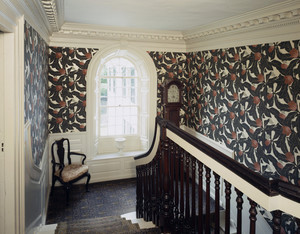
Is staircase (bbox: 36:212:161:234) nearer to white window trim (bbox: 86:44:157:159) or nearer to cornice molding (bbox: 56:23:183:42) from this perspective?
white window trim (bbox: 86:44:157:159)

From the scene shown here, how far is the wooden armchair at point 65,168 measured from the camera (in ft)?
17.0

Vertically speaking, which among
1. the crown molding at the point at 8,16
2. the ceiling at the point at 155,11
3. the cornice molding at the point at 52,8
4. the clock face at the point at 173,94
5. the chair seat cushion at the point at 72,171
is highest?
the ceiling at the point at 155,11

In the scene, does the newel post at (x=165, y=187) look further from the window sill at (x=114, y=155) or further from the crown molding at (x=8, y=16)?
the window sill at (x=114, y=155)

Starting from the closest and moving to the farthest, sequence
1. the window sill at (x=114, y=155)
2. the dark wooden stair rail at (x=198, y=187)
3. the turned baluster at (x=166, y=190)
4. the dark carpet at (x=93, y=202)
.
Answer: the dark wooden stair rail at (x=198, y=187)
the turned baluster at (x=166, y=190)
the dark carpet at (x=93, y=202)
the window sill at (x=114, y=155)

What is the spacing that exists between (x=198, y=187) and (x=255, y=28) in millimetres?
2983

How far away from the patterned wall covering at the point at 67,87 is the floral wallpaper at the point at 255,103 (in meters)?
1.58

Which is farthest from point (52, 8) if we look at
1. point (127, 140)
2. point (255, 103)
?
point (127, 140)

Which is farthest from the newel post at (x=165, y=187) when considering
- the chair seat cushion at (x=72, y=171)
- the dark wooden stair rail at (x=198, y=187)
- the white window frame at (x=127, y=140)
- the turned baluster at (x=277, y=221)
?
the white window frame at (x=127, y=140)

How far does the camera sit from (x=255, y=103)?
4238 millimetres

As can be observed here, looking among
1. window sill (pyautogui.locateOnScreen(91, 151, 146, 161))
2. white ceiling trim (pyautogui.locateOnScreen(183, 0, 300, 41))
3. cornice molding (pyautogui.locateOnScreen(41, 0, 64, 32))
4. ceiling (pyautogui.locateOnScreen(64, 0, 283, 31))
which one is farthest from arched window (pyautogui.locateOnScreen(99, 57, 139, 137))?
cornice molding (pyautogui.locateOnScreen(41, 0, 64, 32))

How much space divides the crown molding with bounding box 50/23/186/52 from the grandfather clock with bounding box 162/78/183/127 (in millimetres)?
828

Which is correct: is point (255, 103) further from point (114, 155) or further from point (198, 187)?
point (114, 155)

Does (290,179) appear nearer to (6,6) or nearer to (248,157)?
(248,157)

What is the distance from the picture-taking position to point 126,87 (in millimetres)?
6605
